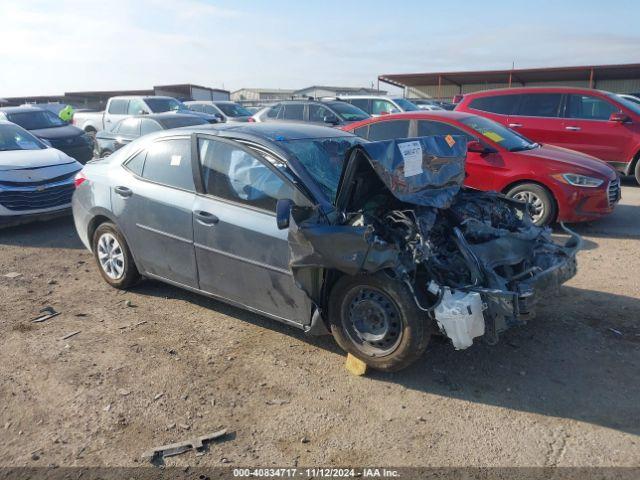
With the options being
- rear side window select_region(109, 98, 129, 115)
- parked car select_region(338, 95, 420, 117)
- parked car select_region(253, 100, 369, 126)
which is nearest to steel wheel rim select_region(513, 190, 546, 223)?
parked car select_region(253, 100, 369, 126)

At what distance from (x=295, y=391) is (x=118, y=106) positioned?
16.1 meters

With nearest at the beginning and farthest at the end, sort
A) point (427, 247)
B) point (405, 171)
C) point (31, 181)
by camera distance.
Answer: point (427, 247)
point (405, 171)
point (31, 181)

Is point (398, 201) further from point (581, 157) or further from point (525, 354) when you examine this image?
point (581, 157)

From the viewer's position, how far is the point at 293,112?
1425cm

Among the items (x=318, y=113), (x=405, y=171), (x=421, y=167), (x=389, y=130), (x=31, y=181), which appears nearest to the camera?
(x=405, y=171)

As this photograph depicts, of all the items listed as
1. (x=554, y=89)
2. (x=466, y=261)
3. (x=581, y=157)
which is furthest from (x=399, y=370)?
(x=554, y=89)

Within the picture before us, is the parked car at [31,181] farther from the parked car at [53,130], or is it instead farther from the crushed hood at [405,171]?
the crushed hood at [405,171]


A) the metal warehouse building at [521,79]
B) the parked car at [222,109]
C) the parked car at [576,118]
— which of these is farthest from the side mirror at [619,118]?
the metal warehouse building at [521,79]

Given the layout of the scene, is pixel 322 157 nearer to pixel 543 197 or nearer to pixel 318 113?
pixel 543 197

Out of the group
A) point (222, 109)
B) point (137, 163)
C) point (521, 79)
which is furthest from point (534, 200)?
point (521, 79)

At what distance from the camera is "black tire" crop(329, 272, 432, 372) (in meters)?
3.56

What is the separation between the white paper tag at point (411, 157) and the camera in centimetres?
386

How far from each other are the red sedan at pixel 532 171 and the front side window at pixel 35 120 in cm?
998

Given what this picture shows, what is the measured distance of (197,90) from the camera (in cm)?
3631
